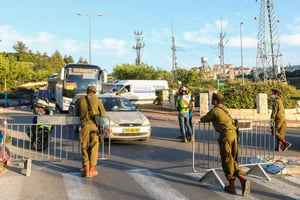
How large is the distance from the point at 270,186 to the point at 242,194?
33.7 inches

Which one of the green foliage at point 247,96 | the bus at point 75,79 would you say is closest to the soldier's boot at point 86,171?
the green foliage at point 247,96

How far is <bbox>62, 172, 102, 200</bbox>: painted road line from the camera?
16.1 ft

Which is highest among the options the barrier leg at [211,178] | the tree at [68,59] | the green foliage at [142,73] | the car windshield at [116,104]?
the tree at [68,59]

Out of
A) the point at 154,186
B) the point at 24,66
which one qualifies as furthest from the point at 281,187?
the point at 24,66

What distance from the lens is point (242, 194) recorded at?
4.96 meters

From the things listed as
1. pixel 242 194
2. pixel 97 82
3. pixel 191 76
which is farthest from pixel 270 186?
pixel 191 76

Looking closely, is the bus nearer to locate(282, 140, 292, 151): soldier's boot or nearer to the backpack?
the backpack

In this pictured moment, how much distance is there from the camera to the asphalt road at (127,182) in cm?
498

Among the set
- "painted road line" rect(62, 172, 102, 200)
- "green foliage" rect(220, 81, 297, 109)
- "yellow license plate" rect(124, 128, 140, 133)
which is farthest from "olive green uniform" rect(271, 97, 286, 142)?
"green foliage" rect(220, 81, 297, 109)

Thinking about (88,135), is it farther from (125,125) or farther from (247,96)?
(247,96)

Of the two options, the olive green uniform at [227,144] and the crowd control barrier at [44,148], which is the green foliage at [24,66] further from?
the olive green uniform at [227,144]

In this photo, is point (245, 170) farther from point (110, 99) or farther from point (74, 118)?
point (110, 99)

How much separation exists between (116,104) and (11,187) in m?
5.46

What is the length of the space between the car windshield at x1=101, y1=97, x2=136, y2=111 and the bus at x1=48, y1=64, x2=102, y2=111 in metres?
10.2
